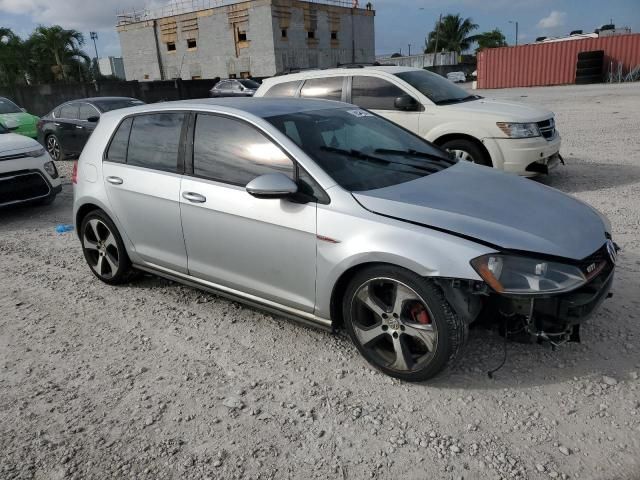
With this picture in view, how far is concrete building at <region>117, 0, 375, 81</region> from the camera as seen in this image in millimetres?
48406

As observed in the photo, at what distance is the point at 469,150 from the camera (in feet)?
23.3

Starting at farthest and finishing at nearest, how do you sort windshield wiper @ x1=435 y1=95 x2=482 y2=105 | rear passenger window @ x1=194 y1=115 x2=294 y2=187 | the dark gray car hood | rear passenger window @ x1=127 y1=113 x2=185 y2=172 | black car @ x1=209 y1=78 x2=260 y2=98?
1. black car @ x1=209 y1=78 x2=260 y2=98
2. windshield wiper @ x1=435 y1=95 x2=482 y2=105
3. rear passenger window @ x1=127 y1=113 x2=185 y2=172
4. rear passenger window @ x1=194 y1=115 x2=294 y2=187
5. the dark gray car hood

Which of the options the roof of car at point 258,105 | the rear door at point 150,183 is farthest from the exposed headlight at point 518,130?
the rear door at point 150,183

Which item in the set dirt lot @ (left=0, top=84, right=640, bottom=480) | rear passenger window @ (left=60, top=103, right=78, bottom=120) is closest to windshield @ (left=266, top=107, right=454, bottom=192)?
dirt lot @ (left=0, top=84, right=640, bottom=480)

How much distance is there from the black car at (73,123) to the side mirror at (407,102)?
21.9 ft

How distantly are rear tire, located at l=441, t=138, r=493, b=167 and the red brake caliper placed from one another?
15.0ft

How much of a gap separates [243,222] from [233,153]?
0.52 meters

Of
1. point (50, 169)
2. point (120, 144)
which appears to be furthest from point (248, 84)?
point (120, 144)

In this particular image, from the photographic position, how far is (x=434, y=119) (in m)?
7.23

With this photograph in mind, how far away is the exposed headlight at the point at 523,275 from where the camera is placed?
2695 millimetres

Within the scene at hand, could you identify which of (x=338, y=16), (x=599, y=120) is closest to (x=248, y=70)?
(x=338, y=16)

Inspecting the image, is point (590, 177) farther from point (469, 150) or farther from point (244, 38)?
point (244, 38)

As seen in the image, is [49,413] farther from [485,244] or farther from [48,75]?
[48,75]

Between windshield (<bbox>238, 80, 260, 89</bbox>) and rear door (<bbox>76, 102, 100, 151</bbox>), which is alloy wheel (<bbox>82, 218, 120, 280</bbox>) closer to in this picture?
rear door (<bbox>76, 102, 100, 151</bbox>)
